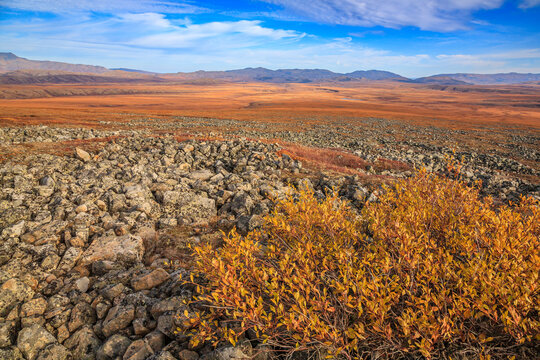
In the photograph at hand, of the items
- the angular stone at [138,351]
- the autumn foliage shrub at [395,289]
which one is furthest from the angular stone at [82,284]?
the autumn foliage shrub at [395,289]

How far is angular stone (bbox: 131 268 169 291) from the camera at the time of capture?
5.15 m

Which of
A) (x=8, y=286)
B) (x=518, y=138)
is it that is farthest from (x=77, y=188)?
(x=518, y=138)

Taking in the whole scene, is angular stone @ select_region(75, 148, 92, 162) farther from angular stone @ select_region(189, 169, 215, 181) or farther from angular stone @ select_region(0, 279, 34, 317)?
angular stone @ select_region(0, 279, 34, 317)

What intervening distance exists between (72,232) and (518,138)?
51189mm

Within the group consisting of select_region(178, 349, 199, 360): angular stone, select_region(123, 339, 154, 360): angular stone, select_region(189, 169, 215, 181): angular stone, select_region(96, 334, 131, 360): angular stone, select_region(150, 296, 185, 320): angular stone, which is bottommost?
select_region(96, 334, 131, 360): angular stone

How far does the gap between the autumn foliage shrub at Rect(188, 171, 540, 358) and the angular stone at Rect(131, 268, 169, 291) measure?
3.13 feet

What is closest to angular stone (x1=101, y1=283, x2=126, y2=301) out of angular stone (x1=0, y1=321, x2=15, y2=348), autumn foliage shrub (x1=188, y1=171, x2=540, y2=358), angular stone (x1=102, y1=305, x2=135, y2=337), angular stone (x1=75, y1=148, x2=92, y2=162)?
angular stone (x1=102, y1=305, x2=135, y2=337)

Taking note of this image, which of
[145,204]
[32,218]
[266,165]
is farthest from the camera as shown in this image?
[266,165]

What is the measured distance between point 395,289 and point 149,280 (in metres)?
4.38

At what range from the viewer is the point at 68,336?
4.34 meters

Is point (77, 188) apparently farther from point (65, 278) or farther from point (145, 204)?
point (65, 278)

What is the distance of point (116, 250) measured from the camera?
6.46 meters

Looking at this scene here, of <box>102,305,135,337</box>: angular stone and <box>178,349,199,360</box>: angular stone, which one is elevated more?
<box>178,349,199,360</box>: angular stone

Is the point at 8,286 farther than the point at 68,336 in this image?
Yes
